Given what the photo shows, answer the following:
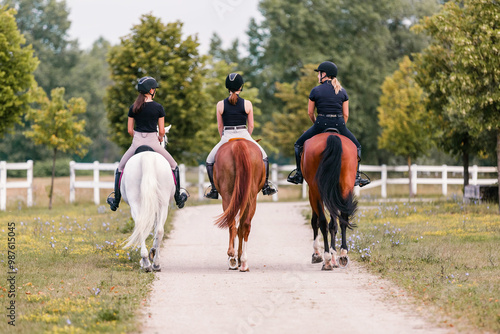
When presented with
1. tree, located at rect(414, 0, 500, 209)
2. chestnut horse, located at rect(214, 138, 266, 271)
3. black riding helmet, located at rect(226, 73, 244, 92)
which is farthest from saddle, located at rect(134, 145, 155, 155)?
tree, located at rect(414, 0, 500, 209)

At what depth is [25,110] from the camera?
2312cm

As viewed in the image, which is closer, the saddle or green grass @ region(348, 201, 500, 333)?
green grass @ region(348, 201, 500, 333)

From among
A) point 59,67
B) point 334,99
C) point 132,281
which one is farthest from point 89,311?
point 59,67

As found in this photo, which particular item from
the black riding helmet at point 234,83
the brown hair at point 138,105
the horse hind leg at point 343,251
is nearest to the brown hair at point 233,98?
the black riding helmet at point 234,83

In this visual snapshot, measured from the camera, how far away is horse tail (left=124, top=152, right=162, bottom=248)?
10.3 m

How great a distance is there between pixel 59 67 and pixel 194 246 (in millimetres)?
61324

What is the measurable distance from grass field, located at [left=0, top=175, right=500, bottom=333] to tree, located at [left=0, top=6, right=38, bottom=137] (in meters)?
4.02

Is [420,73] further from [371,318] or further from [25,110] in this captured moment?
[371,318]

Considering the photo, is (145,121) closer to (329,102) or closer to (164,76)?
(329,102)

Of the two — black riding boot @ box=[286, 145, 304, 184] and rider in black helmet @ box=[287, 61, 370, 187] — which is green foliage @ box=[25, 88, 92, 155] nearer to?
black riding boot @ box=[286, 145, 304, 184]

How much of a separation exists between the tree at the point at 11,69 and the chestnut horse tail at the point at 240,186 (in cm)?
1334

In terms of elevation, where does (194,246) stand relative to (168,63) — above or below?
below

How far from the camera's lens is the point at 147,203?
410 inches

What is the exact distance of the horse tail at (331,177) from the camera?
34.8ft
